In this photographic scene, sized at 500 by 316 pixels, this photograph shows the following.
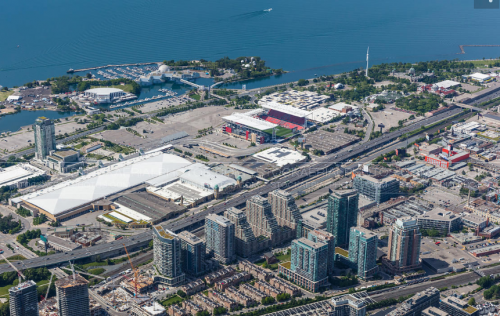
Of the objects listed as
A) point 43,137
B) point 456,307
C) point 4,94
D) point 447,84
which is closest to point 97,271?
point 43,137

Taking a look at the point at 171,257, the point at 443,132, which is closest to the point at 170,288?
the point at 171,257

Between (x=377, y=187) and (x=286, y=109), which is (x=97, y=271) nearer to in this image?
(x=377, y=187)

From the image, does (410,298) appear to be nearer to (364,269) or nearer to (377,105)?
(364,269)

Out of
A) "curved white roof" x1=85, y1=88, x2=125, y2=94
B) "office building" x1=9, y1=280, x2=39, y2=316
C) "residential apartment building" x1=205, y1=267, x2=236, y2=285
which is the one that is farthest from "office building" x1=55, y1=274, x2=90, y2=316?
"curved white roof" x1=85, y1=88, x2=125, y2=94

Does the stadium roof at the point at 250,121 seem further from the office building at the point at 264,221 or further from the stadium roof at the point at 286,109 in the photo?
the office building at the point at 264,221

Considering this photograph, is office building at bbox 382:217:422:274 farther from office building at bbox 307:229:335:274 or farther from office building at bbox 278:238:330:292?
office building at bbox 278:238:330:292

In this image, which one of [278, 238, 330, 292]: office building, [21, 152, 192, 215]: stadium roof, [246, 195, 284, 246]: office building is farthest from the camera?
[21, 152, 192, 215]: stadium roof
